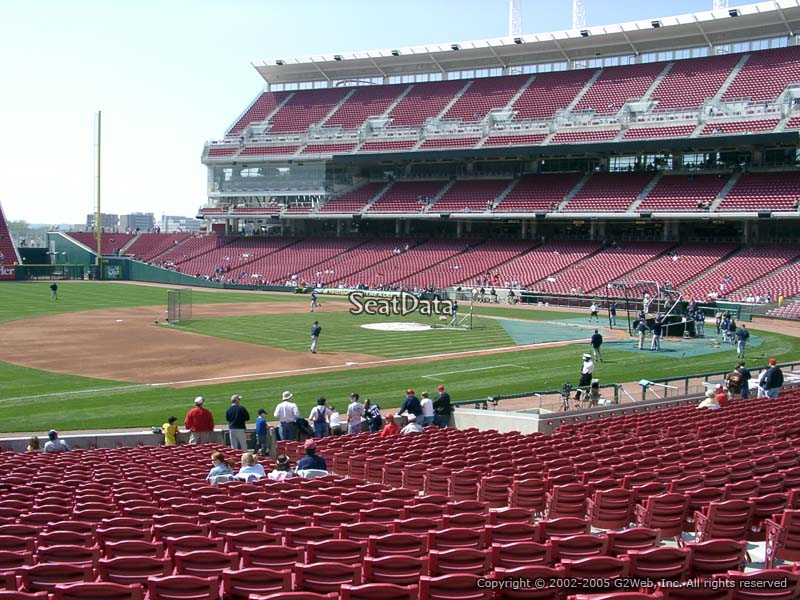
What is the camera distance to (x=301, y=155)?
283ft

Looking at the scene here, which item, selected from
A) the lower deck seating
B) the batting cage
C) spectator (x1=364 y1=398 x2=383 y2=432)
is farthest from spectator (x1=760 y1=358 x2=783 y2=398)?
the batting cage

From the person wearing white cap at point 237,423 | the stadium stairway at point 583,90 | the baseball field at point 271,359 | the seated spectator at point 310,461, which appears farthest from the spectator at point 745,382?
the stadium stairway at point 583,90

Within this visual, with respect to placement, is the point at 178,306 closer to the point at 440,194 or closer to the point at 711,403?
the point at 711,403

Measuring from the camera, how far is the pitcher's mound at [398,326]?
152 ft

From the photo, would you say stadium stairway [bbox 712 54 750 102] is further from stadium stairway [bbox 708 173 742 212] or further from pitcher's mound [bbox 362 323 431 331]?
pitcher's mound [bbox 362 323 431 331]

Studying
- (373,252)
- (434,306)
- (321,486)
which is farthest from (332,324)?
(321,486)

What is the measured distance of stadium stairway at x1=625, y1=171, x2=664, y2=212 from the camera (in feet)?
220

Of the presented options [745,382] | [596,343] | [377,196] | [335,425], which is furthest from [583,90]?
[335,425]

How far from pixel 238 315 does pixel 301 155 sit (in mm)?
36108

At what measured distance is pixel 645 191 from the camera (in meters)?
68.3

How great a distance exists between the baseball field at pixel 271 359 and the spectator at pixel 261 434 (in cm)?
567

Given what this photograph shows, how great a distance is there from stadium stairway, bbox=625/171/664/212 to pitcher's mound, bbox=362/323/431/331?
26581 mm

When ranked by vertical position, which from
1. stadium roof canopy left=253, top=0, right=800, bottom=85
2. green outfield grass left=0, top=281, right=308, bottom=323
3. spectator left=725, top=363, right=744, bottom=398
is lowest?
spectator left=725, top=363, right=744, bottom=398

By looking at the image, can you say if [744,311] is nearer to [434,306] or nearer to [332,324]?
[434,306]
